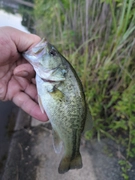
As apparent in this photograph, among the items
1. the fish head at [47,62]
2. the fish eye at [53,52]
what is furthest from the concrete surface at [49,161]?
the fish eye at [53,52]

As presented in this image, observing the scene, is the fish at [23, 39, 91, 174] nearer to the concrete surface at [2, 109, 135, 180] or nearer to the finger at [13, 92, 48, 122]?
the finger at [13, 92, 48, 122]

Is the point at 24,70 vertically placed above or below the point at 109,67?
above

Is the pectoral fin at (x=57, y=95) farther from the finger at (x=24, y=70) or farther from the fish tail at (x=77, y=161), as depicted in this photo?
the fish tail at (x=77, y=161)

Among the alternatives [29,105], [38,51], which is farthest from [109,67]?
[38,51]

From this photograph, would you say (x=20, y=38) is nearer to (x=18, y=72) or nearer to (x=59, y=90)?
(x=18, y=72)

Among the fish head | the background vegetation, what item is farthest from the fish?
the background vegetation

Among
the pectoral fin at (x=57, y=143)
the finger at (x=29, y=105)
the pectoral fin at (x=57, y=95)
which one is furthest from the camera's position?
the finger at (x=29, y=105)

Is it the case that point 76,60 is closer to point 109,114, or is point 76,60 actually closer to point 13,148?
point 109,114
